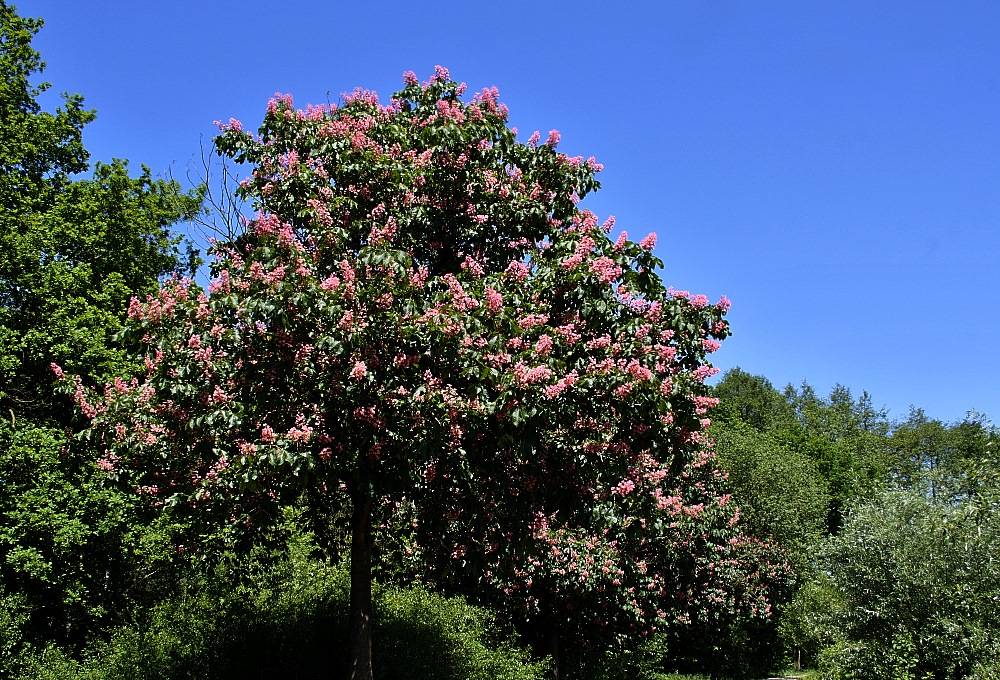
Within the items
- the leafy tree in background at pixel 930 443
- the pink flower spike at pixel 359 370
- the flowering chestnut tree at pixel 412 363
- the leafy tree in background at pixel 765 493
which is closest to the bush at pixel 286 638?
the flowering chestnut tree at pixel 412 363

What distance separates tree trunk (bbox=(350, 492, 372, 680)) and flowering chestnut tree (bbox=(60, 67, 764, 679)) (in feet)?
0.15

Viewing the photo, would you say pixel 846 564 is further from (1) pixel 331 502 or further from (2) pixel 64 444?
(2) pixel 64 444

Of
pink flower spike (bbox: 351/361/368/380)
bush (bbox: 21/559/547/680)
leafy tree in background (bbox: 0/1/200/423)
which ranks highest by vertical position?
leafy tree in background (bbox: 0/1/200/423)

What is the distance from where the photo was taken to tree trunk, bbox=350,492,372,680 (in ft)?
37.3

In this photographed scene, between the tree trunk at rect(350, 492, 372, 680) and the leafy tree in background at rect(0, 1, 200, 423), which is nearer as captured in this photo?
the tree trunk at rect(350, 492, 372, 680)

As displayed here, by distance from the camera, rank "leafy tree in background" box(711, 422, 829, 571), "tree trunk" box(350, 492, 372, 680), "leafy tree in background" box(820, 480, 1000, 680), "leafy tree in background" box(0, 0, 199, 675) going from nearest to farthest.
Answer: "tree trunk" box(350, 492, 372, 680) < "leafy tree in background" box(820, 480, 1000, 680) < "leafy tree in background" box(0, 0, 199, 675) < "leafy tree in background" box(711, 422, 829, 571)

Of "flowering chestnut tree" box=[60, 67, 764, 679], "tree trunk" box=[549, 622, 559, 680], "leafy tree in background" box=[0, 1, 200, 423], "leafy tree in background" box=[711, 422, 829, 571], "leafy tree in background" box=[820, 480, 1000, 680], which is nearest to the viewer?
"flowering chestnut tree" box=[60, 67, 764, 679]

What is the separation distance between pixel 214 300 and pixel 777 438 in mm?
53805

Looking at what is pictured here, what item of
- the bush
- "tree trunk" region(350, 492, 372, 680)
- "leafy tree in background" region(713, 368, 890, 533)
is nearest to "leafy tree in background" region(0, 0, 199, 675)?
the bush

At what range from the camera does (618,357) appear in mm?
9281

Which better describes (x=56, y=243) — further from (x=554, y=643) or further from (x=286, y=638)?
(x=554, y=643)

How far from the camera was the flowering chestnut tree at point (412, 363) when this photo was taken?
28.5ft

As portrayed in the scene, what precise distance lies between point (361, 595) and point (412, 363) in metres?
4.75

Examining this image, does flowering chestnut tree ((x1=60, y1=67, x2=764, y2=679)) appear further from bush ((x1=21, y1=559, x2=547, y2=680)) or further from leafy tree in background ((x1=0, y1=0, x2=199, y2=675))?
leafy tree in background ((x1=0, y1=0, x2=199, y2=675))
